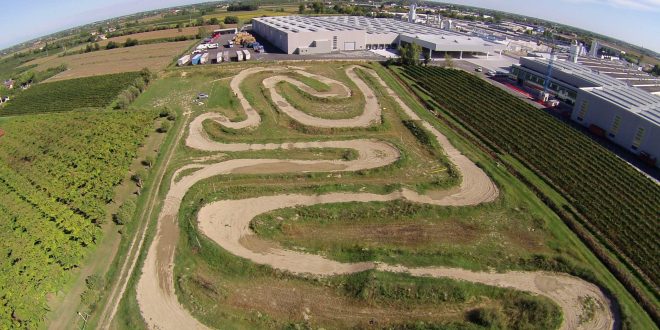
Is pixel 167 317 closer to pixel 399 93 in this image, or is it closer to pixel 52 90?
pixel 399 93

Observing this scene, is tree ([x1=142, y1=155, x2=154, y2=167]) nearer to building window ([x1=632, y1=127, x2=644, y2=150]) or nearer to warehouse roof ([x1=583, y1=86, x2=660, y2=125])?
building window ([x1=632, y1=127, x2=644, y2=150])

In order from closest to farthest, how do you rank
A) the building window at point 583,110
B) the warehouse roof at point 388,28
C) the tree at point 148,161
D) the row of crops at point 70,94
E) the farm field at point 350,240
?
the farm field at point 350,240, the tree at point 148,161, the building window at point 583,110, the row of crops at point 70,94, the warehouse roof at point 388,28

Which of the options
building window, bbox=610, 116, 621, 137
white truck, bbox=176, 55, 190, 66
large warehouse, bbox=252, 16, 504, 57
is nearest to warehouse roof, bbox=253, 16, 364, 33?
large warehouse, bbox=252, 16, 504, 57

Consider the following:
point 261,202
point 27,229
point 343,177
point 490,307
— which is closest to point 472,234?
point 490,307

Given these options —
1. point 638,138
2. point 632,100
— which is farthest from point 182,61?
point 638,138

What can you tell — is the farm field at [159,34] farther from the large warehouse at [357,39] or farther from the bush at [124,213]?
the bush at [124,213]

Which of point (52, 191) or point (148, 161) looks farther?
point (148, 161)

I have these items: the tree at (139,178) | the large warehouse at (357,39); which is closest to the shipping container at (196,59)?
the large warehouse at (357,39)

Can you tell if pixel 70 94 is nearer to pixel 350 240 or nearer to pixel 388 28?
pixel 350 240
